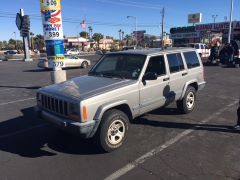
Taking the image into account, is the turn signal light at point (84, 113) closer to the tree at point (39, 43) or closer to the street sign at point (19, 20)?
the street sign at point (19, 20)

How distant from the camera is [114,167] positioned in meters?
4.35

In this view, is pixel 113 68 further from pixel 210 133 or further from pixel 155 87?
pixel 210 133

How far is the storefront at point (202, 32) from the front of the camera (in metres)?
41.3

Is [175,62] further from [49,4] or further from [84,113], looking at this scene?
[49,4]

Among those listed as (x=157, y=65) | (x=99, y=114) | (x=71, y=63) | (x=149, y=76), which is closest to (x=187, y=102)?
(x=157, y=65)

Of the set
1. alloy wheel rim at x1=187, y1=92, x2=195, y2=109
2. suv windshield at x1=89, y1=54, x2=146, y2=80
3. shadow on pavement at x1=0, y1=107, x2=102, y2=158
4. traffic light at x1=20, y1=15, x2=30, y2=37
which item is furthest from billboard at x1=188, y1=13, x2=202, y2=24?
shadow on pavement at x1=0, y1=107, x2=102, y2=158

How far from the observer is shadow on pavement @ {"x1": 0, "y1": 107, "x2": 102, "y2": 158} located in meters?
5.02

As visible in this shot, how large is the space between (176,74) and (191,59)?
108cm

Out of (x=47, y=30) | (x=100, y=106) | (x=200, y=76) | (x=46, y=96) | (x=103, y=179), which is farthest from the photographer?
(x=47, y=30)

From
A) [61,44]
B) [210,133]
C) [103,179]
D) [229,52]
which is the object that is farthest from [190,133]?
[229,52]

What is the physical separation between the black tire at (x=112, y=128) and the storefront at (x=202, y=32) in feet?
109

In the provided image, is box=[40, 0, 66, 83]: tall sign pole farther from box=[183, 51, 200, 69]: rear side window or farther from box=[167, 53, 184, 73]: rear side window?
box=[183, 51, 200, 69]: rear side window

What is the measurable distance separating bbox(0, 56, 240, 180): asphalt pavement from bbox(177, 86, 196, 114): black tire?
0.18 meters

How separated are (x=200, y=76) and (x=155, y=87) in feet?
7.81
